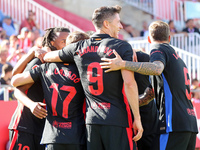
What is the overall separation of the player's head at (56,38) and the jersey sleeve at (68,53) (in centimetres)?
58

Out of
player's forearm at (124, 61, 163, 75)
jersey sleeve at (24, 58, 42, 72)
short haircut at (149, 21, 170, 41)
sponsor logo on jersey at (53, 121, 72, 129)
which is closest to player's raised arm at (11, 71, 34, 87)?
jersey sleeve at (24, 58, 42, 72)

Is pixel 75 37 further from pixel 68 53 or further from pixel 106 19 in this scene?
pixel 106 19

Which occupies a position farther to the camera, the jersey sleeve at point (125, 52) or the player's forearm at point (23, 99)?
the player's forearm at point (23, 99)

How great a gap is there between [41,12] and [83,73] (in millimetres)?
11254

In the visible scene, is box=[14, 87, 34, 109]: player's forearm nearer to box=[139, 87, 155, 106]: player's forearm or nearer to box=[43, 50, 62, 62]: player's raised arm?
box=[43, 50, 62, 62]: player's raised arm

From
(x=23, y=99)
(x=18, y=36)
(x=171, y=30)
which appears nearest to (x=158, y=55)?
(x=23, y=99)

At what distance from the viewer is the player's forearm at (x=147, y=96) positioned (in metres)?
4.72

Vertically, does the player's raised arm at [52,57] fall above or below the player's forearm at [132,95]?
above

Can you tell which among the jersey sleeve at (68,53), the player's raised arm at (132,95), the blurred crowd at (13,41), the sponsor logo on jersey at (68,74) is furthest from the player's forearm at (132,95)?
the blurred crowd at (13,41)

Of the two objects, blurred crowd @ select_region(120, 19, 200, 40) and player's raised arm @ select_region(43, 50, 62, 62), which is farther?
blurred crowd @ select_region(120, 19, 200, 40)

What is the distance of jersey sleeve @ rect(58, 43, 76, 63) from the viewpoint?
435 centimetres

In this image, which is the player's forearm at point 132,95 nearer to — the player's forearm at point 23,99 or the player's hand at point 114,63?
the player's hand at point 114,63

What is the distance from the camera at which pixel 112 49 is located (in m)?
4.13

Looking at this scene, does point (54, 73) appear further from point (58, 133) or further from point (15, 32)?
point (15, 32)
